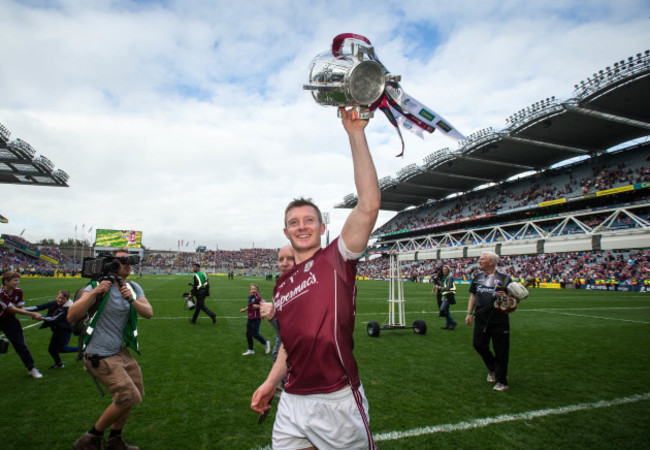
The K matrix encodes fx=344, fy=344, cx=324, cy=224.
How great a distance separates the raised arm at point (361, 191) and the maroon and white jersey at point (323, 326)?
106 millimetres

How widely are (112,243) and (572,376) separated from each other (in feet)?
261

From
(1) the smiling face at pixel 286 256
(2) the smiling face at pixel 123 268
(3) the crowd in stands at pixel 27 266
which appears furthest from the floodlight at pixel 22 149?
(1) the smiling face at pixel 286 256

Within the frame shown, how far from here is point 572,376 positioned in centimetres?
666

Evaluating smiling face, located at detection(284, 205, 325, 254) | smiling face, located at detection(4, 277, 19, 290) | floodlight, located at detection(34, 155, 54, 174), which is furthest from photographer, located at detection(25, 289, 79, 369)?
floodlight, located at detection(34, 155, 54, 174)

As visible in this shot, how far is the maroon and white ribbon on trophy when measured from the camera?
200cm

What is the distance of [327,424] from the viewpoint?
1.84 metres

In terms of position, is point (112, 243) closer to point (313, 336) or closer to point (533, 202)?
point (533, 202)

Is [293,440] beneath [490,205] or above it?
beneath

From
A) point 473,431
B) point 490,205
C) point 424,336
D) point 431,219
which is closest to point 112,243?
point 431,219

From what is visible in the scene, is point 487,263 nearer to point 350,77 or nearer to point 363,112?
point 363,112

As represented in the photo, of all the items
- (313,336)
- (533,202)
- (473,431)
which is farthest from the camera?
(533,202)

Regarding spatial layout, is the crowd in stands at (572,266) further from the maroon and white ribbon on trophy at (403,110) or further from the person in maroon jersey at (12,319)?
the maroon and white ribbon on trophy at (403,110)

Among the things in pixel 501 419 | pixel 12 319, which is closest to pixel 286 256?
pixel 501 419

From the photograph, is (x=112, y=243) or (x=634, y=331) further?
(x=112, y=243)
